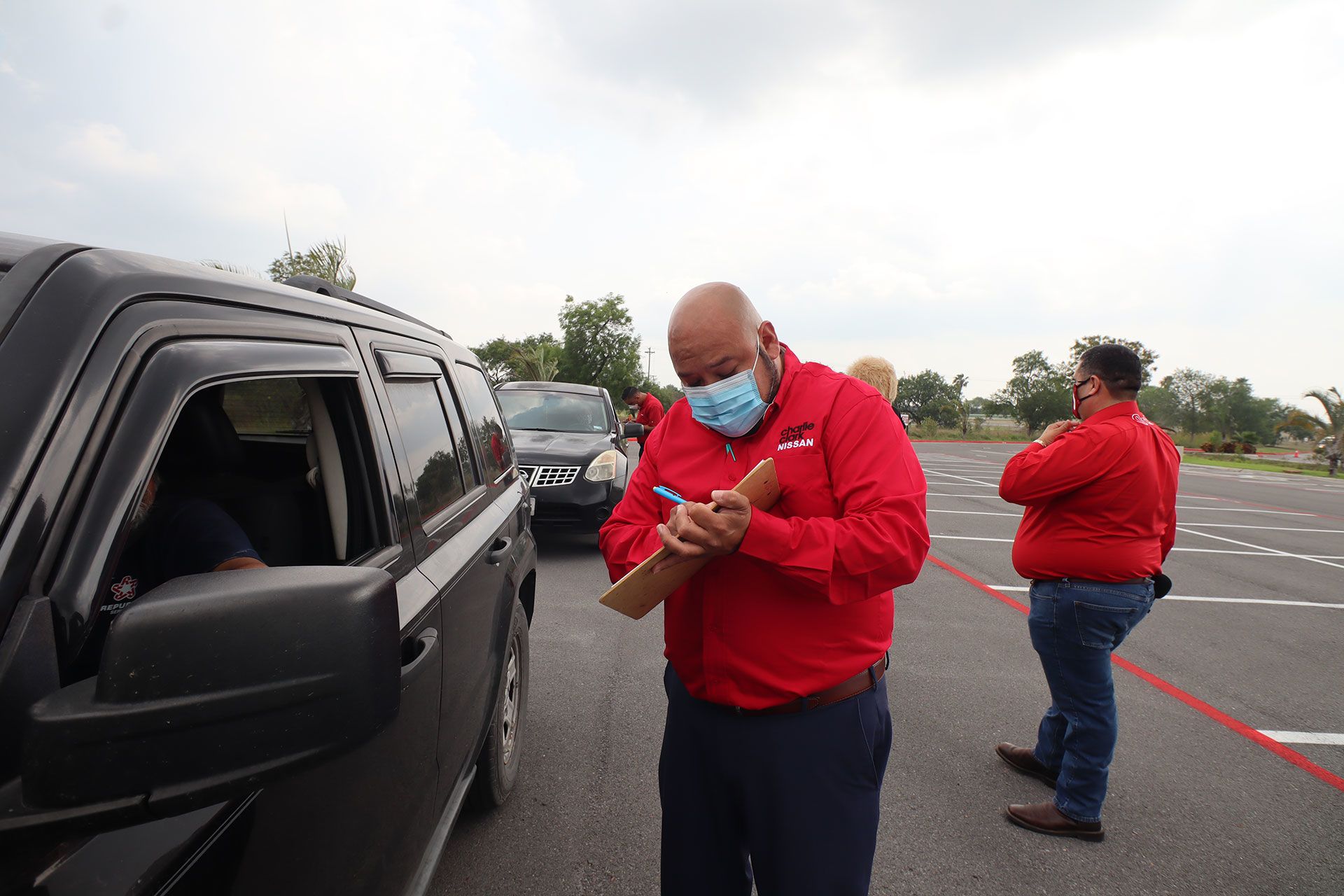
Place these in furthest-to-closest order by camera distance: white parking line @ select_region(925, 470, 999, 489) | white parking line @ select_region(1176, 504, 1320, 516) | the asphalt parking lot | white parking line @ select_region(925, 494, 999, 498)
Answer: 1. white parking line @ select_region(925, 470, 999, 489)
2. white parking line @ select_region(1176, 504, 1320, 516)
3. white parking line @ select_region(925, 494, 999, 498)
4. the asphalt parking lot

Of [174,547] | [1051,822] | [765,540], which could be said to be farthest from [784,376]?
[1051,822]

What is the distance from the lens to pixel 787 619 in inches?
62.6

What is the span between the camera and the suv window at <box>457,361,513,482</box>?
295 centimetres

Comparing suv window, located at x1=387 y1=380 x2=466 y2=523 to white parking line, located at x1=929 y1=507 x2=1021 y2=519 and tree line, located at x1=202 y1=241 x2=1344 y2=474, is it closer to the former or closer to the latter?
white parking line, located at x1=929 y1=507 x2=1021 y2=519

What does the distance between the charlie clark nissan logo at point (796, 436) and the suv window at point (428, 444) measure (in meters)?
1.00

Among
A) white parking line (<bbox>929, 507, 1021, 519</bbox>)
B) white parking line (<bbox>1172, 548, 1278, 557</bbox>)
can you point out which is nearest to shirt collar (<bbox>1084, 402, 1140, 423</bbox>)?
white parking line (<bbox>1172, 548, 1278, 557</bbox>)

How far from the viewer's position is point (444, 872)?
7.95ft

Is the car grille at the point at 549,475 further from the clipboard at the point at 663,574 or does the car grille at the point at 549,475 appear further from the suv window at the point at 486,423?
the clipboard at the point at 663,574

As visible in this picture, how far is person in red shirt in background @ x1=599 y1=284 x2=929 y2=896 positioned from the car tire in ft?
3.49

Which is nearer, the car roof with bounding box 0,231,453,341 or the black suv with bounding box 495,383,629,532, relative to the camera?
the car roof with bounding box 0,231,453,341

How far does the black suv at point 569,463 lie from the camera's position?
6.61 metres

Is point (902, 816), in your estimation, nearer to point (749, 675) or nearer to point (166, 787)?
point (749, 675)

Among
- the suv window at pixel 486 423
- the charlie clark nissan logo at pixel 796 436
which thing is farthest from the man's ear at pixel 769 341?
the suv window at pixel 486 423

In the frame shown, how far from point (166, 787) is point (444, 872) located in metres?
1.99
